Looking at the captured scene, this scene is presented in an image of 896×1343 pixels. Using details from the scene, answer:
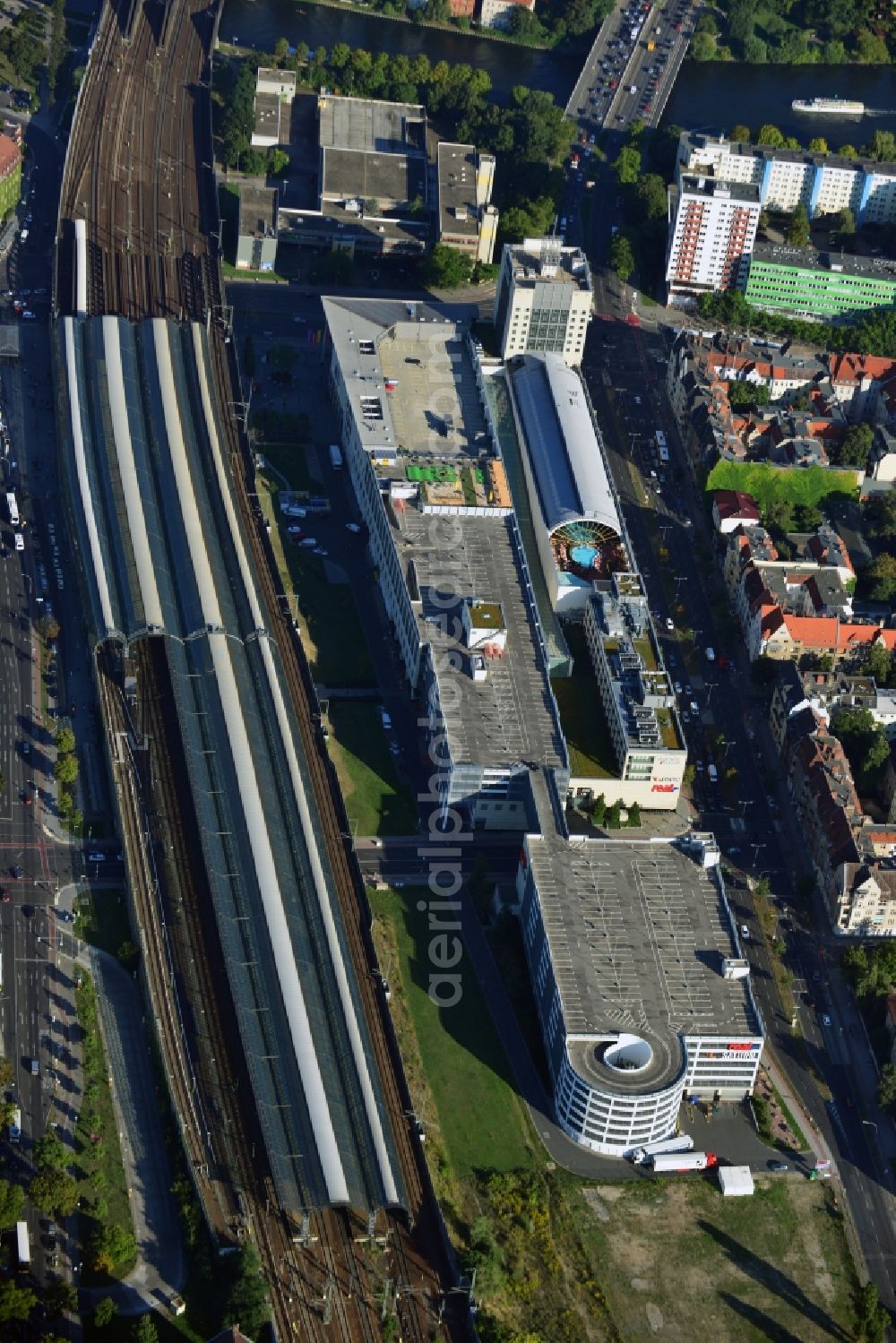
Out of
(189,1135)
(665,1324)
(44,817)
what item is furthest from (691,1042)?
(44,817)

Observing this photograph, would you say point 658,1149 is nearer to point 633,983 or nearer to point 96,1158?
point 633,983

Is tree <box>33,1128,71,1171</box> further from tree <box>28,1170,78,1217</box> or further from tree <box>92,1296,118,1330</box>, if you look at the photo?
tree <box>92,1296,118,1330</box>

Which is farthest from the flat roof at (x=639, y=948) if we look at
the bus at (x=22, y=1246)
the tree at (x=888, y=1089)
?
the bus at (x=22, y=1246)

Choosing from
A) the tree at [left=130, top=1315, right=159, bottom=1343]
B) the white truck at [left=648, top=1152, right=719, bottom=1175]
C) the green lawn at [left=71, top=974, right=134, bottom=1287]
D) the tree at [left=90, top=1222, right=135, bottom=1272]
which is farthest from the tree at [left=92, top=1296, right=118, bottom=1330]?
the white truck at [left=648, top=1152, right=719, bottom=1175]

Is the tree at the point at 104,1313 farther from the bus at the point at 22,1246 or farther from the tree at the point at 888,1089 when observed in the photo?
the tree at the point at 888,1089

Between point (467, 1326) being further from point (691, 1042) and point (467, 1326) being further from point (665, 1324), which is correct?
point (691, 1042)
